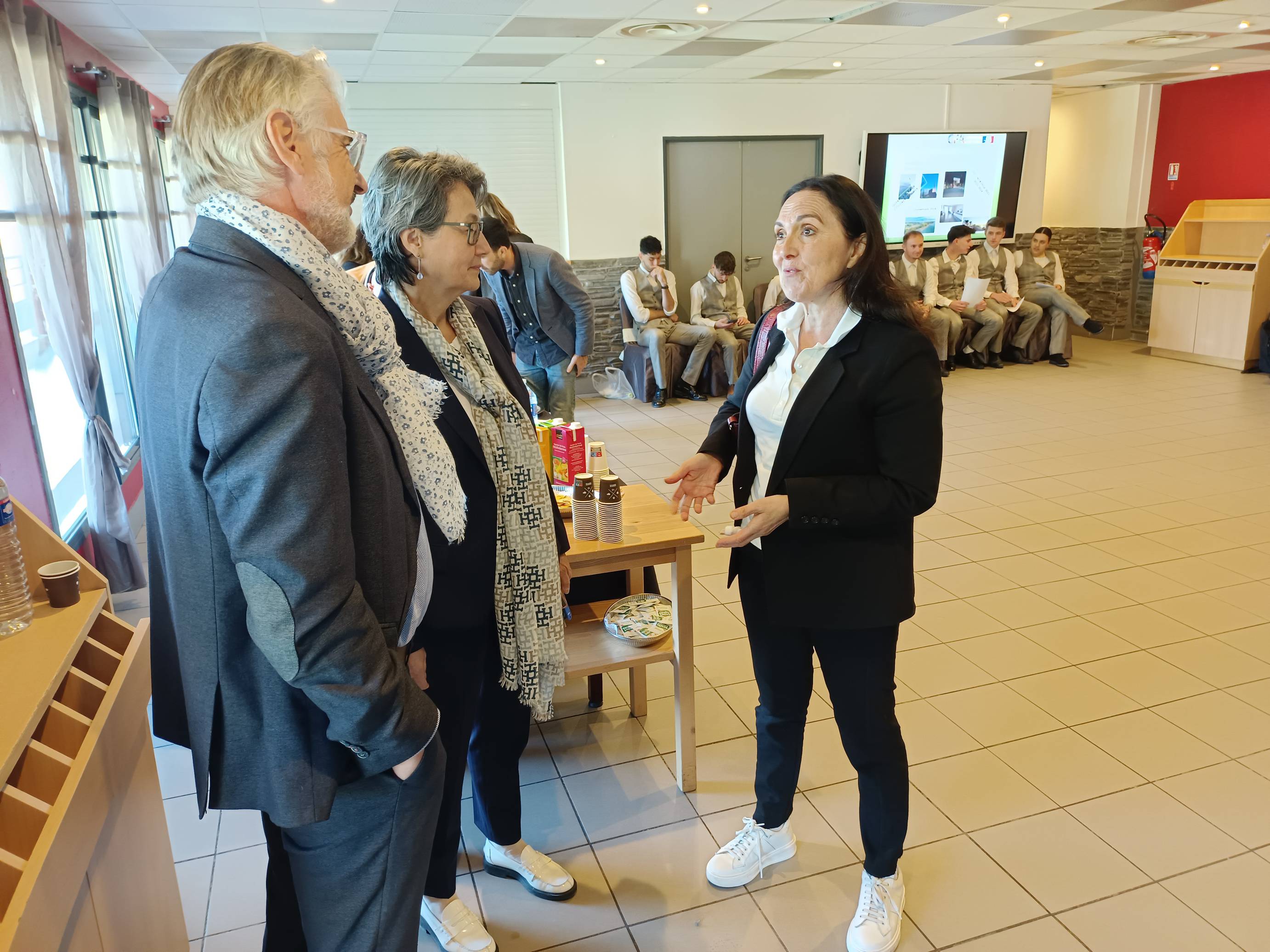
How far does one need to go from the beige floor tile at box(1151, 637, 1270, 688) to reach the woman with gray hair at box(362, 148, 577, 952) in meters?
2.36

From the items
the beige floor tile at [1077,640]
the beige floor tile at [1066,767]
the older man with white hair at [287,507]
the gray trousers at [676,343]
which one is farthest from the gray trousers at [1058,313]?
the older man with white hair at [287,507]

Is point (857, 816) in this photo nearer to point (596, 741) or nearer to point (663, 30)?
point (596, 741)

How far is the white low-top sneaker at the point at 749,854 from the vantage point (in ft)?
6.91

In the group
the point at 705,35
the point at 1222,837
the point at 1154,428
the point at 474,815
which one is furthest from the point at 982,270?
the point at 474,815

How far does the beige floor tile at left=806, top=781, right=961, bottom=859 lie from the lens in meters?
2.26

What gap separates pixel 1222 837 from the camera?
2232mm

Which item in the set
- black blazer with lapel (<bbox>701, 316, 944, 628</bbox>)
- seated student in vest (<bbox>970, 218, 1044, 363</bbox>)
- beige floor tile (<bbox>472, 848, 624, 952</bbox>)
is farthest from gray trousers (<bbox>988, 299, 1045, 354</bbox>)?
beige floor tile (<bbox>472, 848, 624, 952</bbox>)

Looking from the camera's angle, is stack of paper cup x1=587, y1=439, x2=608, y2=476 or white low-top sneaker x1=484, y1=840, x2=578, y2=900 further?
stack of paper cup x1=587, y1=439, x2=608, y2=476

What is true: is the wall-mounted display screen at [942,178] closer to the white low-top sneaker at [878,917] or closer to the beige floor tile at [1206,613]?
the beige floor tile at [1206,613]

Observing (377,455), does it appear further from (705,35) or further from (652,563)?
(705,35)

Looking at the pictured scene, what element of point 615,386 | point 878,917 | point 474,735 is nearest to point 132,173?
point 615,386

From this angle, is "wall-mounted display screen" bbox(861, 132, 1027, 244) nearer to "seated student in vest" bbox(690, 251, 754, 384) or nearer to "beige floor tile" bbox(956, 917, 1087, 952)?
"seated student in vest" bbox(690, 251, 754, 384)

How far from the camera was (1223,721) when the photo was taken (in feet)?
8.98

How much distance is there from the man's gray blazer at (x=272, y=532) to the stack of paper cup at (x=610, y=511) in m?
1.04
